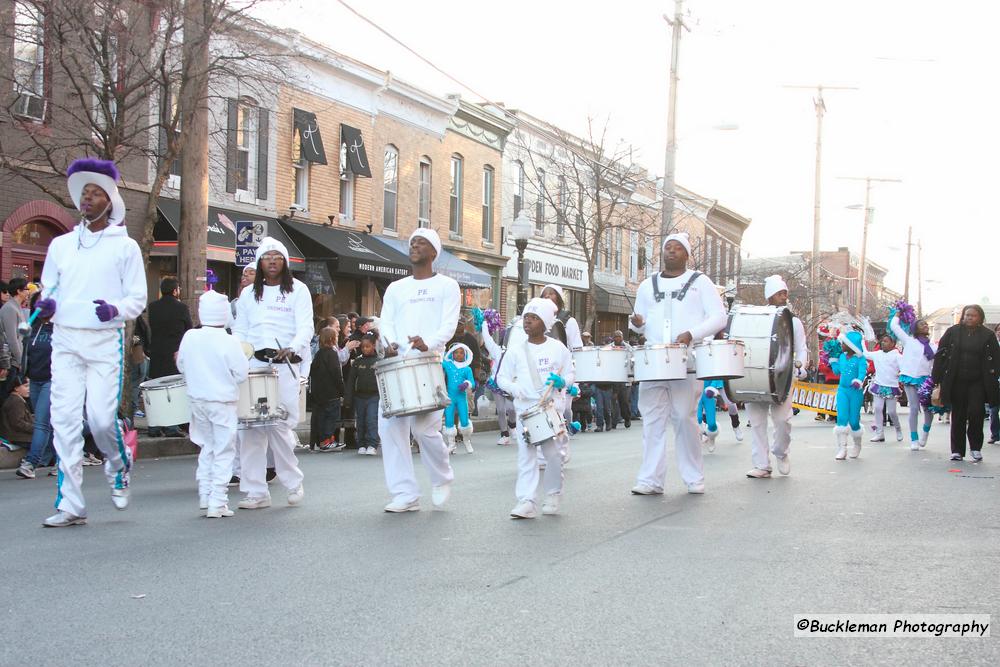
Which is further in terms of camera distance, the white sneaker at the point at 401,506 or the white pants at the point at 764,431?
the white pants at the point at 764,431

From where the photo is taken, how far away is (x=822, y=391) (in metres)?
24.6

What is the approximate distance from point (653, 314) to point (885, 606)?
4.84 metres

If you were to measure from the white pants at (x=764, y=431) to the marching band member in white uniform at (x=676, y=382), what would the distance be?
1925 mm

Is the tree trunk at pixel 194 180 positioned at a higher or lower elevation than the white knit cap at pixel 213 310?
higher

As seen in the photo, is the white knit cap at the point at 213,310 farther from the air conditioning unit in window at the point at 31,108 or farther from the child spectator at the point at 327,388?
the air conditioning unit in window at the point at 31,108

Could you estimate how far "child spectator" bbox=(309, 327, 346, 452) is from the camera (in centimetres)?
1570

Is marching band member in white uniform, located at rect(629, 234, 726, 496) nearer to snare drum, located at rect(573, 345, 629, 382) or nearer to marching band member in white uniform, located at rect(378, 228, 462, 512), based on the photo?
snare drum, located at rect(573, 345, 629, 382)

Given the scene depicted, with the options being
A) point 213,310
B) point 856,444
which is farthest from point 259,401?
point 856,444

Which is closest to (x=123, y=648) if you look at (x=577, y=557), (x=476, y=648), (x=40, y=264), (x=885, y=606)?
(x=476, y=648)

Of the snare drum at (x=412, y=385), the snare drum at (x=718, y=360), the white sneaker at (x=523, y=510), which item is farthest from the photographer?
the snare drum at (x=718, y=360)

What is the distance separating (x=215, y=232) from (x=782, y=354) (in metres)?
14.1

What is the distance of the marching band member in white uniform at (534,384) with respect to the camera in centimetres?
869

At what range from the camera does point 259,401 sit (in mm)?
8984

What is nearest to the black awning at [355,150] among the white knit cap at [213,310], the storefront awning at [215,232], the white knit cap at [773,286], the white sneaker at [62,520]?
the storefront awning at [215,232]
